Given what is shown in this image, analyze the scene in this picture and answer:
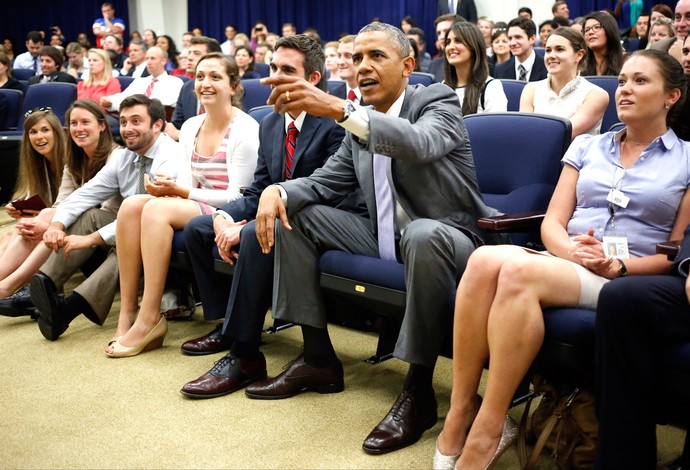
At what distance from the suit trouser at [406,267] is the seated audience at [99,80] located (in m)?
3.95

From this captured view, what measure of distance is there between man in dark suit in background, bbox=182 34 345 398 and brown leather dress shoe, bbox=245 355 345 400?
0.11m

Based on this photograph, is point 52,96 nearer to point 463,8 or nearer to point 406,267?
point 406,267

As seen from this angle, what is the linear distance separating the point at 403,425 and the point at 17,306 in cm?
199

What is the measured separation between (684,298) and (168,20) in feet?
40.0

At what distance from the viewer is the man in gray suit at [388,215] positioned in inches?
80.8

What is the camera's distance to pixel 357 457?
6.75 feet

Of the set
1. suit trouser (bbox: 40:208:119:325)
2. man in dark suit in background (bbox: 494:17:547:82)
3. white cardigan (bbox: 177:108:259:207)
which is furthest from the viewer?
man in dark suit in background (bbox: 494:17:547:82)

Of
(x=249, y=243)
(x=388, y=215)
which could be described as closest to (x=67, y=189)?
(x=249, y=243)

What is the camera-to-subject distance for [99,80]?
5992mm

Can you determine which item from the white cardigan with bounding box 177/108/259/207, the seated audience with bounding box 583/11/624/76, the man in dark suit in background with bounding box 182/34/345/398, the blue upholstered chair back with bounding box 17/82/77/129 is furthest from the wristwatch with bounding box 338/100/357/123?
the blue upholstered chair back with bounding box 17/82/77/129

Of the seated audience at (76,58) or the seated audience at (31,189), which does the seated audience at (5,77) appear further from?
the seated audience at (31,189)

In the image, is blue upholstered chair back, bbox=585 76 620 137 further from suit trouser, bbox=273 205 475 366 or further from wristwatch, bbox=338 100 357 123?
wristwatch, bbox=338 100 357 123

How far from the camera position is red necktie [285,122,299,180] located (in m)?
2.83

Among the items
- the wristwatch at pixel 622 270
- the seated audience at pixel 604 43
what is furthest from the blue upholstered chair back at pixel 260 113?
the wristwatch at pixel 622 270
